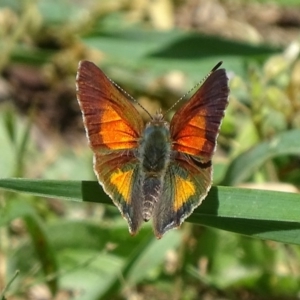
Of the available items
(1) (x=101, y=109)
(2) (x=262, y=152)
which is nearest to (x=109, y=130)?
(1) (x=101, y=109)

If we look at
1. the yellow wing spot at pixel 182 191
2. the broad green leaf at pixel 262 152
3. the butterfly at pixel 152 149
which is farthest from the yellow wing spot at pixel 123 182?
the broad green leaf at pixel 262 152

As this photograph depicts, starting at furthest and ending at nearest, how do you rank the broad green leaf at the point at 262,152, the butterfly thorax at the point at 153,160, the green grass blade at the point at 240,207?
the broad green leaf at the point at 262,152
the butterfly thorax at the point at 153,160
the green grass blade at the point at 240,207

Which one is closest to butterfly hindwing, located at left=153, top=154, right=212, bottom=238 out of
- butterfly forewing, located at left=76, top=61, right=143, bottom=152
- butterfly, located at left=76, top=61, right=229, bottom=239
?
butterfly, located at left=76, top=61, right=229, bottom=239

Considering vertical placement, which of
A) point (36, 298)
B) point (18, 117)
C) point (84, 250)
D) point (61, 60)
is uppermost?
point (61, 60)

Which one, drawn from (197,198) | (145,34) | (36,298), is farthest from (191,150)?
(145,34)

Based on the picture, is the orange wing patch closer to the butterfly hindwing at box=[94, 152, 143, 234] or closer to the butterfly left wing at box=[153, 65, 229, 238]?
the butterfly left wing at box=[153, 65, 229, 238]

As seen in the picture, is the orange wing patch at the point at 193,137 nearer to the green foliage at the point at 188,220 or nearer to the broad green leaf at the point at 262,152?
the green foliage at the point at 188,220

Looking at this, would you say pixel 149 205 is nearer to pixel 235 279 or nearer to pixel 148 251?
pixel 148 251
